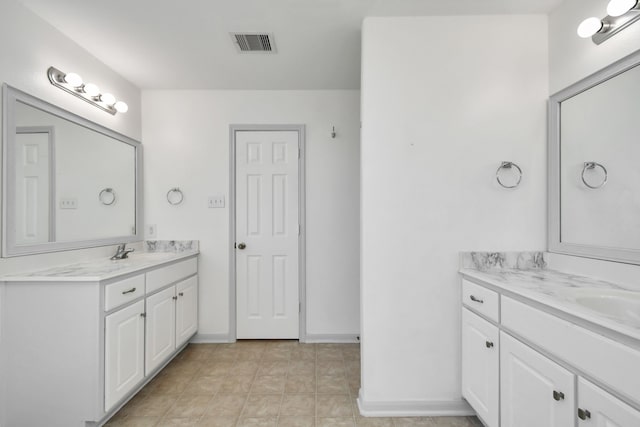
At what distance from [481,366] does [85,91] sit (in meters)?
3.16

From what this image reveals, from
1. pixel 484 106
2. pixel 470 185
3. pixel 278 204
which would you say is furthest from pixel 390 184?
pixel 278 204

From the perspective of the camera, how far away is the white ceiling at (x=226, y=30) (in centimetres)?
182

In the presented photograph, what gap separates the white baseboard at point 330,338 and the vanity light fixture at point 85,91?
264cm

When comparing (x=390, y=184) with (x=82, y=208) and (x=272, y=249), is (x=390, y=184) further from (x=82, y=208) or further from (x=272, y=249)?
(x=82, y=208)

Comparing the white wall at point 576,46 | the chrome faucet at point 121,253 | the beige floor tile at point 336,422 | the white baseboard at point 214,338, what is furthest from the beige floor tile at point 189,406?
the white wall at point 576,46

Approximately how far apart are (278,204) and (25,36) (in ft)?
6.76


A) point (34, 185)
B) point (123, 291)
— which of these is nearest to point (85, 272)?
point (123, 291)

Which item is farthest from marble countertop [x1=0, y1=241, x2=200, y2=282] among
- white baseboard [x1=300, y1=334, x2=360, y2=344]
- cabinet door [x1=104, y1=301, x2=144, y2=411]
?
white baseboard [x1=300, y1=334, x2=360, y2=344]

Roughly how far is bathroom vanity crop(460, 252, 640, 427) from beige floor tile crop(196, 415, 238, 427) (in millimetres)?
1418

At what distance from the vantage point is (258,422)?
183 cm

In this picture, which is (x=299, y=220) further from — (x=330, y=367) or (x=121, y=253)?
(x=121, y=253)

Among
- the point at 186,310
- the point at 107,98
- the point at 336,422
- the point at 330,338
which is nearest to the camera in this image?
the point at 336,422

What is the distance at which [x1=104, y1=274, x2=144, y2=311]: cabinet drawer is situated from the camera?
172 cm

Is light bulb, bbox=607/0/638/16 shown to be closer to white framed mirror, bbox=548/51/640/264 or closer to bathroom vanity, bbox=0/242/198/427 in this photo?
white framed mirror, bbox=548/51/640/264
